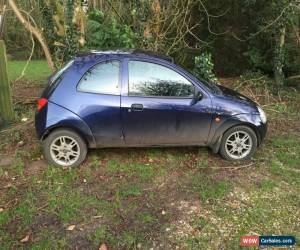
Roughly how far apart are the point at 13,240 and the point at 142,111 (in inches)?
93.0

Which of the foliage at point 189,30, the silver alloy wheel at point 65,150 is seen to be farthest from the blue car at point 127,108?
the foliage at point 189,30

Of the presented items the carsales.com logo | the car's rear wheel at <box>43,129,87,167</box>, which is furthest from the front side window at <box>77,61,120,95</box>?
the carsales.com logo

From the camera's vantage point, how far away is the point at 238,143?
231 inches

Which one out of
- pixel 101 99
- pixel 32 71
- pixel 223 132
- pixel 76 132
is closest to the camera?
pixel 101 99

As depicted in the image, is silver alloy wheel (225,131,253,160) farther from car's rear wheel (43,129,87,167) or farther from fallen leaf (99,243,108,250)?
fallen leaf (99,243,108,250)

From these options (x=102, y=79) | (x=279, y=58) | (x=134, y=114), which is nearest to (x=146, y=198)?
(x=134, y=114)

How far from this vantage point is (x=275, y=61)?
9.94 meters

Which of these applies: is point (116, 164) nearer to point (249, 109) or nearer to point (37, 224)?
point (37, 224)

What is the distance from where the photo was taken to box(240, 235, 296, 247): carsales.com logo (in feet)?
13.6

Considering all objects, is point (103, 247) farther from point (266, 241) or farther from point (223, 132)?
point (223, 132)

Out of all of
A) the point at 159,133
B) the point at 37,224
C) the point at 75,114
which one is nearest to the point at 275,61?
the point at 159,133

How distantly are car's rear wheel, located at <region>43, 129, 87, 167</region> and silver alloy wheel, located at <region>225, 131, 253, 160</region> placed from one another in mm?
2164

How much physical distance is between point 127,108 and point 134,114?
13 cm

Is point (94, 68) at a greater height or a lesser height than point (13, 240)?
greater
